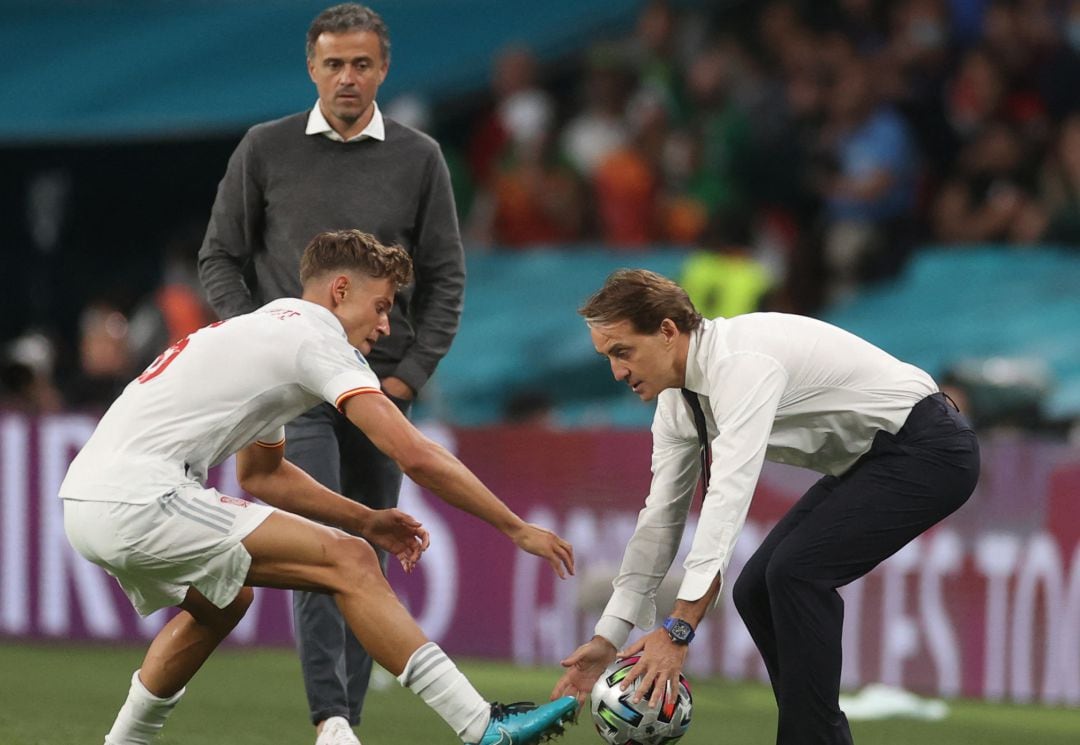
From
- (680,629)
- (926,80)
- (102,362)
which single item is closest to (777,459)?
Answer: (680,629)

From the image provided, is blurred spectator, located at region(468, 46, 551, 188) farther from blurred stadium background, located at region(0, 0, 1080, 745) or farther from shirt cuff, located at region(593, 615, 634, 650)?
shirt cuff, located at region(593, 615, 634, 650)

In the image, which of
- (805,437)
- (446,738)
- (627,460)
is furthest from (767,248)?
(805,437)

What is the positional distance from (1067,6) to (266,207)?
8.01 metres

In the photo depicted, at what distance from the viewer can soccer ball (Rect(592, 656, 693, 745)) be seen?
565cm

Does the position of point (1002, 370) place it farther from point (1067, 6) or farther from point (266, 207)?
point (266, 207)

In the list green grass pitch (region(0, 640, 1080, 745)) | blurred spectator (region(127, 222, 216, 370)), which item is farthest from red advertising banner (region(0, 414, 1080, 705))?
blurred spectator (region(127, 222, 216, 370))

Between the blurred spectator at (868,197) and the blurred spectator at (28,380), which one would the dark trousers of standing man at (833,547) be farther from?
the blurred spectator at (868,197)

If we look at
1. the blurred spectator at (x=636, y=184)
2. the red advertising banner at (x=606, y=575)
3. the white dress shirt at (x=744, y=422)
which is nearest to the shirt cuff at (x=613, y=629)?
the white dress shirt at (x=744, y=422)

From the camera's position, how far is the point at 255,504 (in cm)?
566

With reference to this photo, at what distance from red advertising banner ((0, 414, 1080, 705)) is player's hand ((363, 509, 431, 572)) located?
304 centimetres

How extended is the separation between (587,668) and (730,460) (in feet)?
2.89

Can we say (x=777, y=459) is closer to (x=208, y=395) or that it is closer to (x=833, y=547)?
(x=833, y=547)

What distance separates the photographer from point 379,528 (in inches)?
238

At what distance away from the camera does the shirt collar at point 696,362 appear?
225 inches
